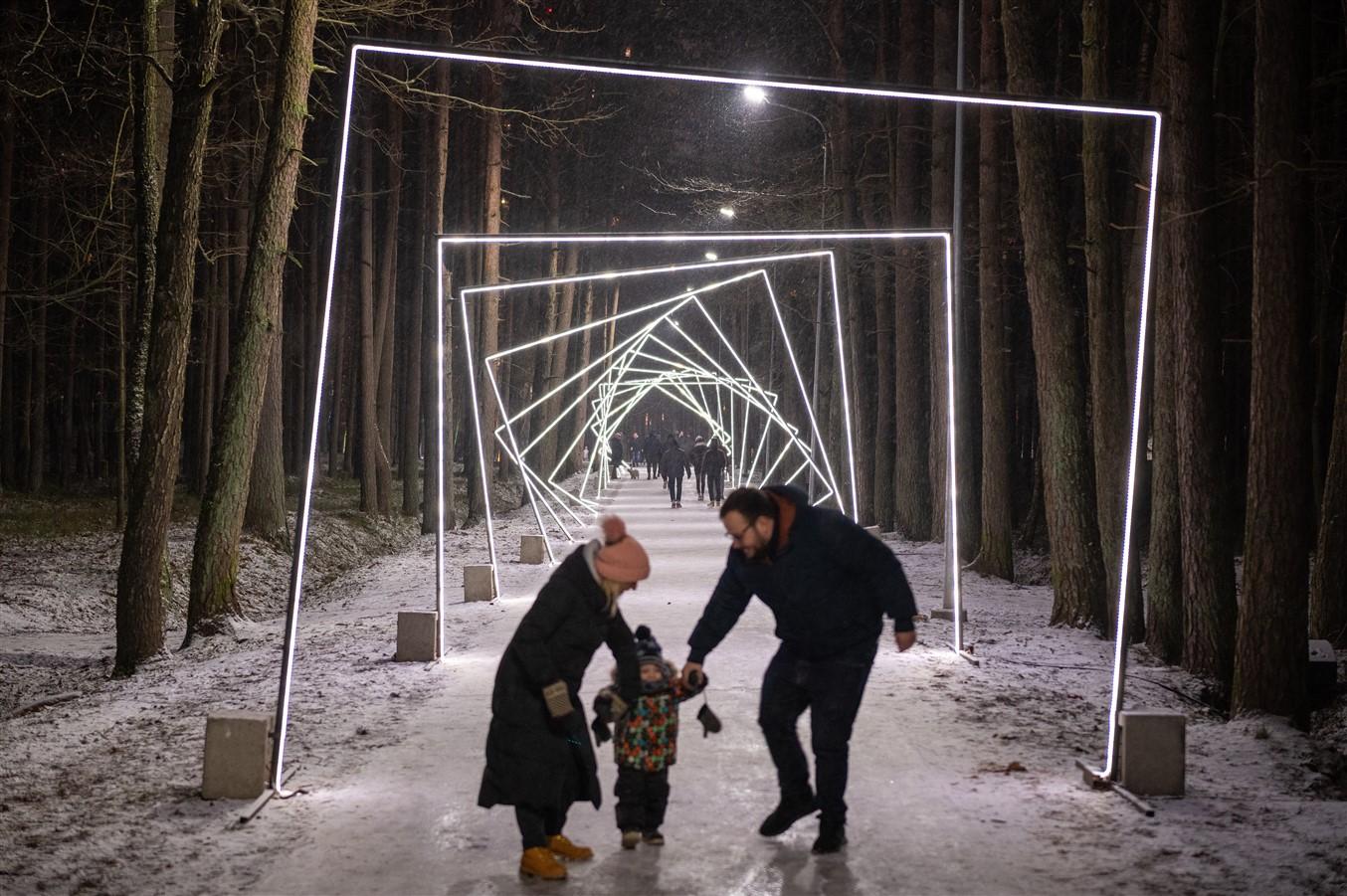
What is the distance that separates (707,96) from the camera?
1222 inches

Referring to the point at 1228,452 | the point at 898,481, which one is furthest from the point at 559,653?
the point at 1228,452

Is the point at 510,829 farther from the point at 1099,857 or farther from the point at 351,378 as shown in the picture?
the point at 351,378

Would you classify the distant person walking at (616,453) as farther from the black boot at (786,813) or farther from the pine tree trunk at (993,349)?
the black boot at (786,813)

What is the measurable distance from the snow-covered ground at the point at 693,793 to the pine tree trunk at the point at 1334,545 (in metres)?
1.85

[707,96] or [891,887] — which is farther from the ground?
[707,96]

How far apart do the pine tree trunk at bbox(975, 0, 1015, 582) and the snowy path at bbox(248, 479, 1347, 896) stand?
7.75 m

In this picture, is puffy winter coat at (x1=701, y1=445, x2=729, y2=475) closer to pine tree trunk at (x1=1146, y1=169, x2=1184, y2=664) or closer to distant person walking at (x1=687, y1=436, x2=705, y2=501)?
distant person walking at (x1=687, y1=436, x2=705, y2=501)

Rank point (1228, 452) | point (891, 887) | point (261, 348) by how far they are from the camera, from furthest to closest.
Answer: point (1228, 452), point (261, 348), point (891, 887)

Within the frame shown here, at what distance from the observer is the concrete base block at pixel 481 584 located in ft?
49.0

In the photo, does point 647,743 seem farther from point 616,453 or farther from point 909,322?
point 616,453

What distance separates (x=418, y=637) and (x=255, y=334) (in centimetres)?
341

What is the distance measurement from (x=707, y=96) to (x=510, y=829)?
88.1 ft

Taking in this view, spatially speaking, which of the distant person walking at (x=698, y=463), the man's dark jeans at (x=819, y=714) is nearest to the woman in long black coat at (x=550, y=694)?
the man's dark jeans at (x=819, y=714)

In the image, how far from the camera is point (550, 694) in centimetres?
531
